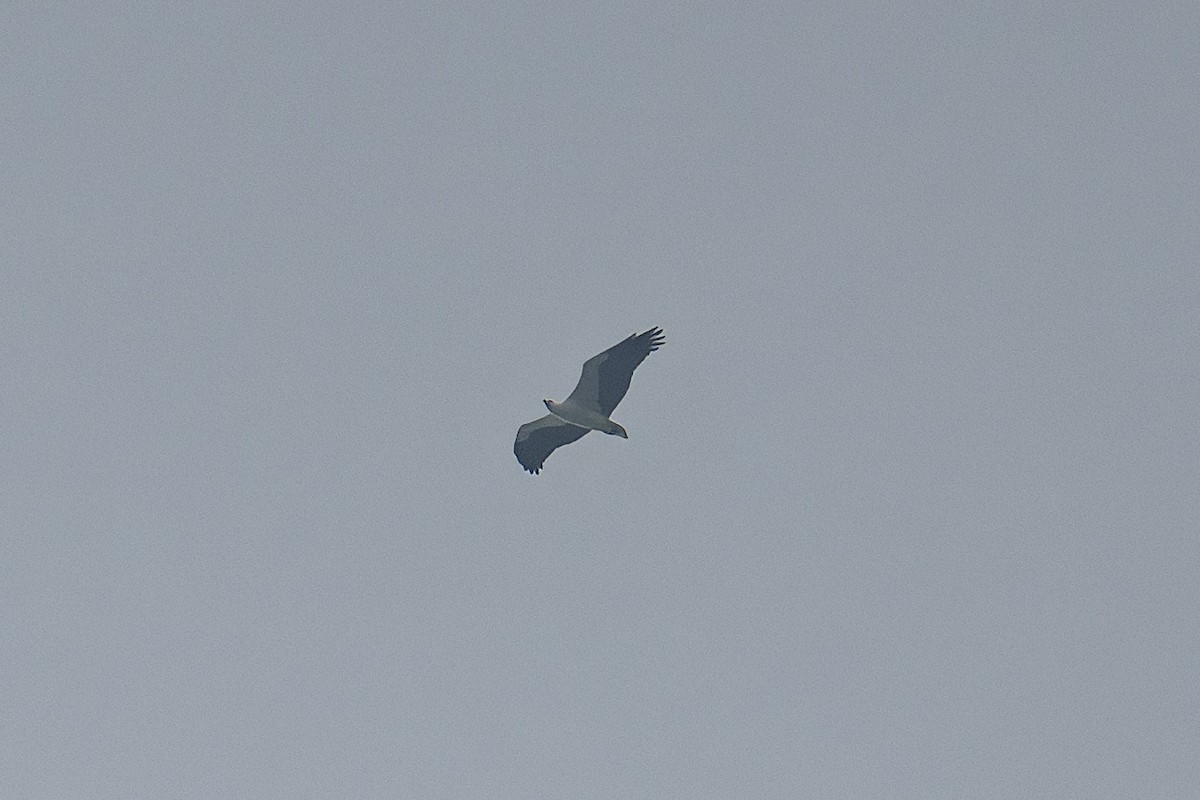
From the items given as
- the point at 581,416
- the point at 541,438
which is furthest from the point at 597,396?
the point at 541,438

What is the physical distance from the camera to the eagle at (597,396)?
56750mm

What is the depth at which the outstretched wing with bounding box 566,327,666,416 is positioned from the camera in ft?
186

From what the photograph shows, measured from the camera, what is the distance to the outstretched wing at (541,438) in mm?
60000

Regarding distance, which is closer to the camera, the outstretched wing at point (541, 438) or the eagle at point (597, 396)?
the eagle at point (597, 396)

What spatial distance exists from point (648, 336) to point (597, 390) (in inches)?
90.7

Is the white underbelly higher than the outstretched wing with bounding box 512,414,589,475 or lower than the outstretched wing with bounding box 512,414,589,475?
lower

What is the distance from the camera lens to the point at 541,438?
6059cm

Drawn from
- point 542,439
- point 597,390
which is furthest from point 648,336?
point 542,439

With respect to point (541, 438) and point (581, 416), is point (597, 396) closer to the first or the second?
point (581, 416)

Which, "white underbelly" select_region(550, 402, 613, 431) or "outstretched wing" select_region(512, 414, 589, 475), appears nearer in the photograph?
"white underbelly" select_region(550, 402, 613, 431)

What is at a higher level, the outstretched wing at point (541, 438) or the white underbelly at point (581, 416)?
the outstretched wing at point (541, 438)

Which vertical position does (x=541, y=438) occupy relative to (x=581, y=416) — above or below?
above

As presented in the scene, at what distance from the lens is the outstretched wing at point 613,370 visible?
186 ft

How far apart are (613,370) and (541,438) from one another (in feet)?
15.6
